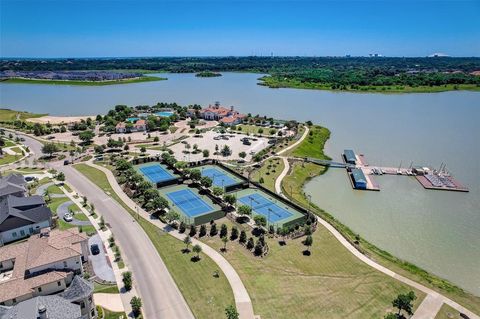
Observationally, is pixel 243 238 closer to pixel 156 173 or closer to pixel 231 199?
pixel 231 199

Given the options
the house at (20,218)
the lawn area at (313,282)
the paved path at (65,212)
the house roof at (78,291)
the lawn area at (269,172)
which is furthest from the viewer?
the lawn area at (269,172)

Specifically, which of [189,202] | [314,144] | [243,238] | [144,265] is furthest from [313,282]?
[314,144]

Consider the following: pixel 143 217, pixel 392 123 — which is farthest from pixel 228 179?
pixel 392 123

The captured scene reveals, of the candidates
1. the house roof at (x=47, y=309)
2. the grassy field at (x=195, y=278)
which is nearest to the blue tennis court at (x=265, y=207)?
the grassy field at (x=195, y=278)

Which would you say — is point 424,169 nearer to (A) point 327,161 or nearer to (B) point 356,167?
(B) point 356,167

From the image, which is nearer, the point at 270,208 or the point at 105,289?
the point at 105,289

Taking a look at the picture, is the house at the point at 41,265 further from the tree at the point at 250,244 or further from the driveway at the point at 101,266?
the tree at the point at 250,244

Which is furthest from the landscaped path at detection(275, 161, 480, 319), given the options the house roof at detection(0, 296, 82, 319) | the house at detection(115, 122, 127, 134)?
A: the house at detection(115, 122, 127, 134)
